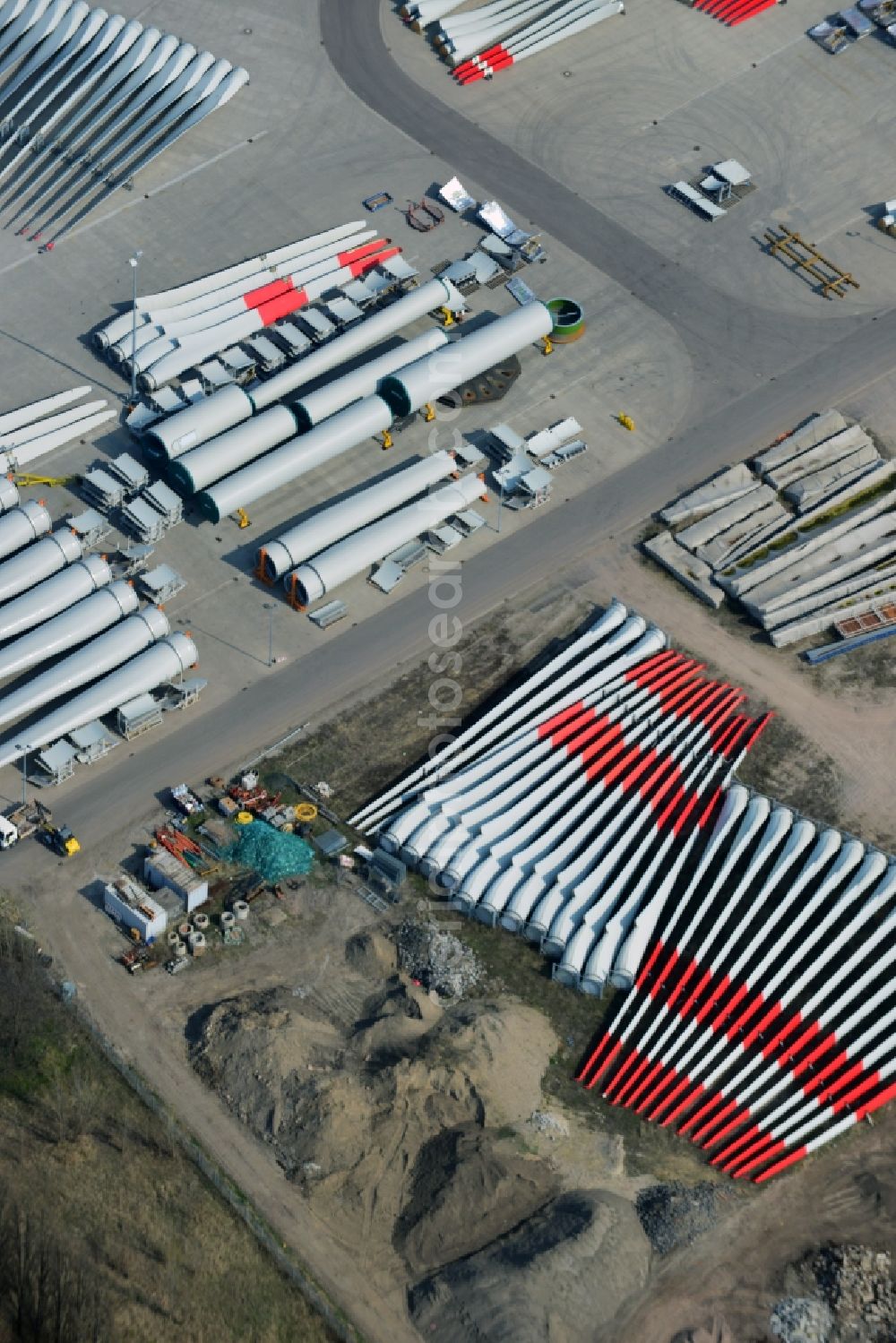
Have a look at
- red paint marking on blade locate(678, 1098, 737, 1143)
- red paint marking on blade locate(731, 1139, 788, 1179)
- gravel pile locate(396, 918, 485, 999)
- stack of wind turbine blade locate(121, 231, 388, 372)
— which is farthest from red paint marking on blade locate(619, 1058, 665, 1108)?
stack of wind turbine blade locate(121, 231, 388, 372)

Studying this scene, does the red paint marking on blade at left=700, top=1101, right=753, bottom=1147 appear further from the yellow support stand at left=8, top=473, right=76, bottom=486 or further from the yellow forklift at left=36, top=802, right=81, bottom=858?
the yellow support stand at left=8, top=473, right=76, bottom=486

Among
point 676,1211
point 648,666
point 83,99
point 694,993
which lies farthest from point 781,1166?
point 83,99

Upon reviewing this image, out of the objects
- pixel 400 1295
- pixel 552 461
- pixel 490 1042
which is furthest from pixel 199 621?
pixel 400 1295

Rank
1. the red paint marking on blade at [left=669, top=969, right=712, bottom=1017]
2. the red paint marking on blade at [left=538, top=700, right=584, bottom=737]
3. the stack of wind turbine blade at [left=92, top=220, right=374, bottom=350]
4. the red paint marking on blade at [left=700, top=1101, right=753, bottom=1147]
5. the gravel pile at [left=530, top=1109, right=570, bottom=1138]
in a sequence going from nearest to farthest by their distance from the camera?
the gravel pile at [left=530, top=1109, right=570, bottom=1138]
the red paint marking on blade at [left=700, top=1101, right=753, bottom=1147]
the red paint marking on blade at [left=669, top=969, right=712, bottom=1017]
the red paint marking on blade at [left=538, top=700, right=584, bottom=737]
the stack of wind turbine blade at [left=92, top=220, right=374, bottom=350]

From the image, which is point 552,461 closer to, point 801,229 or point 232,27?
point 801,229

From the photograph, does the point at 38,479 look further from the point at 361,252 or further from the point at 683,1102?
the point at 683,1102

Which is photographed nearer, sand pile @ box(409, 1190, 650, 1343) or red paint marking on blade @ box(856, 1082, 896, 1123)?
sand pile @ box(409, 1190, 650, 1343)
